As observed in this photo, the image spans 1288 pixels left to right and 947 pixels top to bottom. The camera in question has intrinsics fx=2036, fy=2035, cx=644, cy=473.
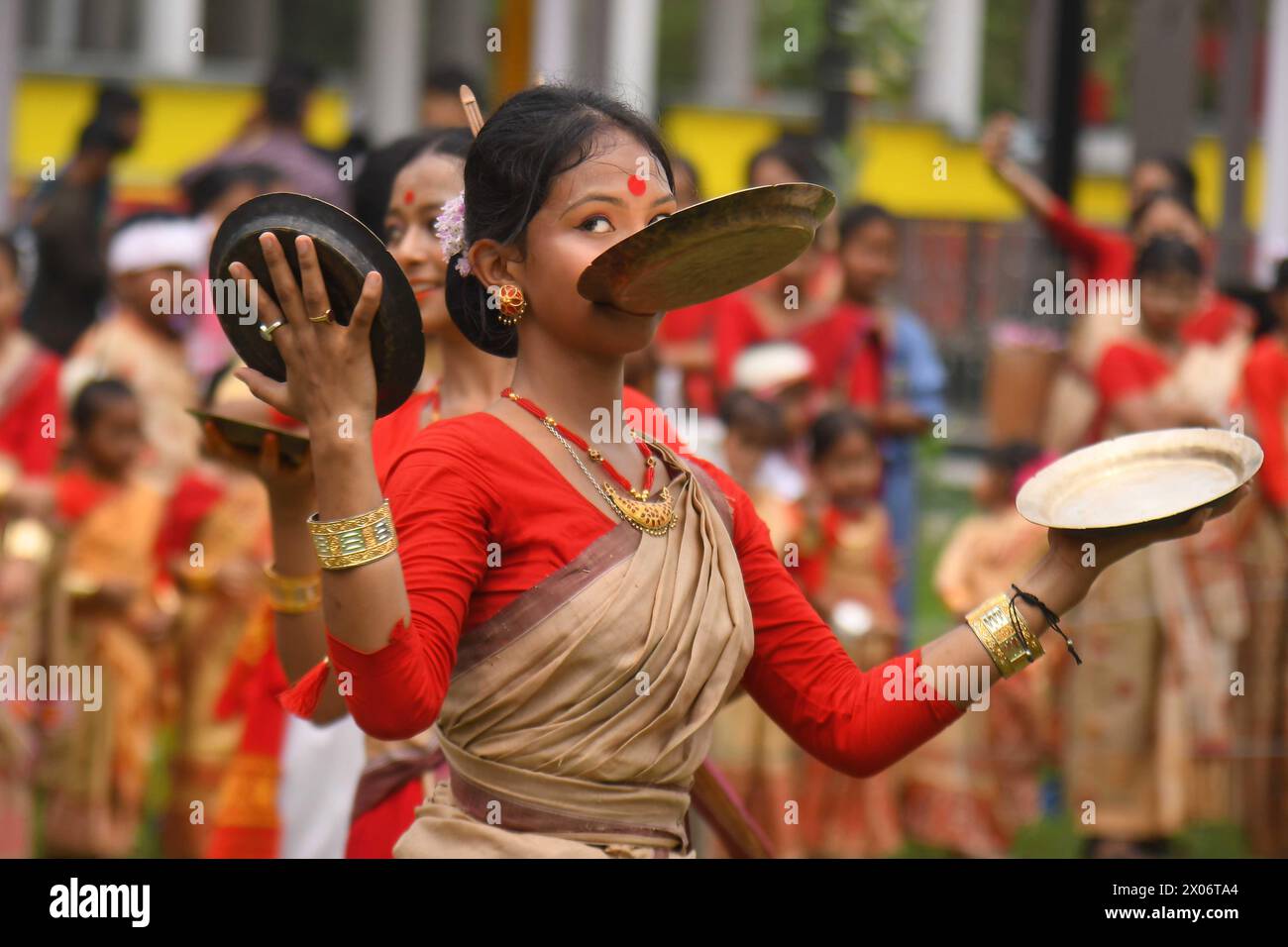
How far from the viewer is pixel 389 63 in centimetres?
1543

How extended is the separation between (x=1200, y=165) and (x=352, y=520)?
2170 centimetres

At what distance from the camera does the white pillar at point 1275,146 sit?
905 cm

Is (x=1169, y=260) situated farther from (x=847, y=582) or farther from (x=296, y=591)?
(x=296, y=591)

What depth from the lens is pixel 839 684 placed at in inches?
113

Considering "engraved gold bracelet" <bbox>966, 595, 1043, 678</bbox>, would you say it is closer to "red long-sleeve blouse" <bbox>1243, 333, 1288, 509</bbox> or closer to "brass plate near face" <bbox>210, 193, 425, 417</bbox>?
"brass plate near face" <bbox>210, 193, 425, 417</bbox>

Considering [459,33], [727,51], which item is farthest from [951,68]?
[459,33]

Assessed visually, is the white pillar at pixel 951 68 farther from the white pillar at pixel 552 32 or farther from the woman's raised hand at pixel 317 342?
the woman's raised hand at pixel 317 342

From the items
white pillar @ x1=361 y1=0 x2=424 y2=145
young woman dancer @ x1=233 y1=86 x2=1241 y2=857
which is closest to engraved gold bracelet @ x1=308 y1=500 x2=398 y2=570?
young woman dancer @ x1=233 y1=86 x2=1241 y2=857

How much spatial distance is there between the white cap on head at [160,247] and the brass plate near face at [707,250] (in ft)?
16.2

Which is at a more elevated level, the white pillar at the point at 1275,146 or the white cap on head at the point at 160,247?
the white pillar at the point at 1275,146

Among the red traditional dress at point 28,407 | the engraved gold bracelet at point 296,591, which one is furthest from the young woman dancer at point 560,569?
the red traditional dress at point 28,407

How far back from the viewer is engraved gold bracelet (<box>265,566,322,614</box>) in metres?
3.41

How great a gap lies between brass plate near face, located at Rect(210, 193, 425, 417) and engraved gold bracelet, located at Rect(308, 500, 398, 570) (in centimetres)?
17

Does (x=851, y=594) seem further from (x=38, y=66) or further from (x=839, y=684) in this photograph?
(x=38, y=66)
